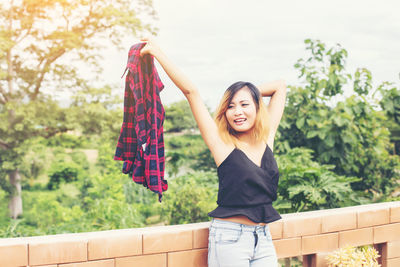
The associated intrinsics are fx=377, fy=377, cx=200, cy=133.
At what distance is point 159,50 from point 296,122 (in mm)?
3842

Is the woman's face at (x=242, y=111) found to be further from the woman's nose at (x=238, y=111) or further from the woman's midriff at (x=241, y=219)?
the woman's midriff at (x=241, y=219)

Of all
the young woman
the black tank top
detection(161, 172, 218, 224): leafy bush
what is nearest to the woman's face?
the young woman

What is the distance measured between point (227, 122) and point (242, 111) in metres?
0.10

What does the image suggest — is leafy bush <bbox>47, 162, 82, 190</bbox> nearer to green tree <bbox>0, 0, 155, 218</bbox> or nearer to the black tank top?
green tree <bbox>0, 0, 155, 218</bbox>

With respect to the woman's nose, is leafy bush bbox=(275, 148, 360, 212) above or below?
below

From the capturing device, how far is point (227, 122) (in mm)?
1841

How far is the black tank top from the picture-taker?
166 centimetres

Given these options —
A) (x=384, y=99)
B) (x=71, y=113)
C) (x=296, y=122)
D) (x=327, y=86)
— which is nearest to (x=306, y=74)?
(x=327, y=86)

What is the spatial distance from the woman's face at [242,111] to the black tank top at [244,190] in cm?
13

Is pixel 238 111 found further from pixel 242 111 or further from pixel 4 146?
pixel 4 146

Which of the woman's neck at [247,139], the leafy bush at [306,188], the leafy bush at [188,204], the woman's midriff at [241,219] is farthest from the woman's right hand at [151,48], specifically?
the leafy bush at [188,204]

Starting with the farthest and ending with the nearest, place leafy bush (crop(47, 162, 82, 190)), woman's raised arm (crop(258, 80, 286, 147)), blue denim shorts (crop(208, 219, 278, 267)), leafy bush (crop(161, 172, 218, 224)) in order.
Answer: leafy bush (crop(47, 162, 82, 190)), leafy bush (crop(161, 172, 218, 224)), woman's raised arm (crop(258, 80, 286, 147)), blue denim shorts (crop(208, 219, 278, 267))

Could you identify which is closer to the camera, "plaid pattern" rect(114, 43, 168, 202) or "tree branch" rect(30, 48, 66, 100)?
"plaid pattern" rect(114, 43, 168, 202)

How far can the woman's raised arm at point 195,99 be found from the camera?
1.75m
